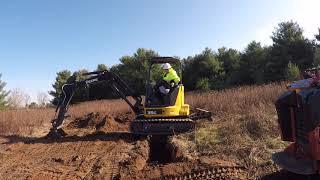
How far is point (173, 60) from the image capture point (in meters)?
15.1

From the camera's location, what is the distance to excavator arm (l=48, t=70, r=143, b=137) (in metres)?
16.0

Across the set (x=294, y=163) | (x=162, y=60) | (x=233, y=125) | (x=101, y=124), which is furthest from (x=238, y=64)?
(x=294, y=163)

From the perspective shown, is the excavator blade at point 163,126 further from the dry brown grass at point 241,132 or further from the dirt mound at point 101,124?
the dirt mound at point 101,124

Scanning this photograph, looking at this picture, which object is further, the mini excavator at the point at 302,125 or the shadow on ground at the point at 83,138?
the shadow on ground at the point at 83,138

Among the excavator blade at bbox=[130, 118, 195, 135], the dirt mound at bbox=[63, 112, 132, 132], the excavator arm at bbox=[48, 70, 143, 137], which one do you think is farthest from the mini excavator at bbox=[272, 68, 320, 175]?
the dirt mound at bbox=[63, 112, 132, 132]

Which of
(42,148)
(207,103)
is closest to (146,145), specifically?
(42,148)

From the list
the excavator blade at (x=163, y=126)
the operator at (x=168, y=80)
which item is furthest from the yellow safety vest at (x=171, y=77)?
the excavator blade at (x=163, y=126)

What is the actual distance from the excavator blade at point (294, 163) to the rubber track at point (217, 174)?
133cm

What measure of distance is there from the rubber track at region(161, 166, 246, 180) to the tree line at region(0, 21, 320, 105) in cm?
2076

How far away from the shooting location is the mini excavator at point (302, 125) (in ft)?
19.1

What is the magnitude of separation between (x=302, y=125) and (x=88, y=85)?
11103 mm

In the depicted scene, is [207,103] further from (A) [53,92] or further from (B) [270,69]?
(A) [53,92]

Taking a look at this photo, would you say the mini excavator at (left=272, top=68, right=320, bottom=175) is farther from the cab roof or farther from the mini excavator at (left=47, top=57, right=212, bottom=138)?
the cab roof

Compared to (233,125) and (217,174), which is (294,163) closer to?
(217,174)
